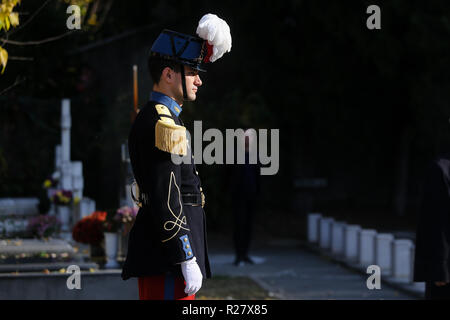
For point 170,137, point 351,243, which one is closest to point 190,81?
point 170,137

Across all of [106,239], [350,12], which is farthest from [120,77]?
[106,239]

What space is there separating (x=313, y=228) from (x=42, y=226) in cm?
586

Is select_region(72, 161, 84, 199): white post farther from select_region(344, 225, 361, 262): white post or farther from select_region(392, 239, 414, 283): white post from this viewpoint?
select_region(392, 239, 414, 283): white post

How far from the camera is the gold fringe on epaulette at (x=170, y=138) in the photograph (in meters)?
5.23

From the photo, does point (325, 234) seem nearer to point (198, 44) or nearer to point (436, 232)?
point (436, 232)

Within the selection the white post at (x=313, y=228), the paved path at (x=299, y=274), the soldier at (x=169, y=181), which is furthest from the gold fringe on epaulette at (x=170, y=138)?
the white post at (x=313, y=228)

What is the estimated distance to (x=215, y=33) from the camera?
17.7 feet

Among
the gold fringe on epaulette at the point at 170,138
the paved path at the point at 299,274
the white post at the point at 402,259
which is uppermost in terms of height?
the gold fringe on epaulette at the point at 170,138

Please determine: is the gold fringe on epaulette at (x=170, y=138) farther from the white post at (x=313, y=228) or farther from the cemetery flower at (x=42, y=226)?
the white post at (x=313, y=228)

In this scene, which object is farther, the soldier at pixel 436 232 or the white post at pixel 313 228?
the white post at pixel 313 228

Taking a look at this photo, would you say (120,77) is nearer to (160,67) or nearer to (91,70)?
(91,70)

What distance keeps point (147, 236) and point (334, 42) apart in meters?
16.1

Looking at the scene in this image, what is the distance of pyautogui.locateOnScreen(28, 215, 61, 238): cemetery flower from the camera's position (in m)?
13.5
